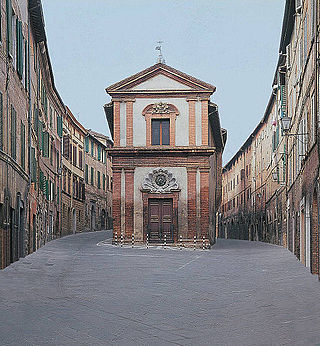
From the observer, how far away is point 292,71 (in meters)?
29.0

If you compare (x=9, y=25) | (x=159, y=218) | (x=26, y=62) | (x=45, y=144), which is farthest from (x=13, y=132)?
(x=159, y=218)

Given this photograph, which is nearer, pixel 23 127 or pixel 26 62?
pixel 23 127

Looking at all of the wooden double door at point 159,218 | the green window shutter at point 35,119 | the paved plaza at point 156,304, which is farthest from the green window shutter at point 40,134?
the paved plaza at point 156,304

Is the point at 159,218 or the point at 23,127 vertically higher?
the point at 23,127

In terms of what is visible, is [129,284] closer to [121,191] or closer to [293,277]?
[293,277]

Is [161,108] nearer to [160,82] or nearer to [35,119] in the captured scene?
[160,82]

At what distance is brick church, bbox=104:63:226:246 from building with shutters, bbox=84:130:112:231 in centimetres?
2101

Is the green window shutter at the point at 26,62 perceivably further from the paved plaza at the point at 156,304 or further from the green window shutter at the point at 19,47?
the paved plaza at the point at 156,304

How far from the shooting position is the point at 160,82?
3691cm

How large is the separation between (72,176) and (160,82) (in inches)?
680

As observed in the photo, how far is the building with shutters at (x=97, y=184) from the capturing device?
6032 centimetres

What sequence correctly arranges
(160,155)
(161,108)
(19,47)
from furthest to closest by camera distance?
(161,108), (160,155), (19,47)

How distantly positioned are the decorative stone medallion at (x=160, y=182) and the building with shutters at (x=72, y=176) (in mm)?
11744

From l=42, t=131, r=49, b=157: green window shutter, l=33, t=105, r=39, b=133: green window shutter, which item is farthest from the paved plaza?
l=42, t=131, r=49, b=157: green window shutter
